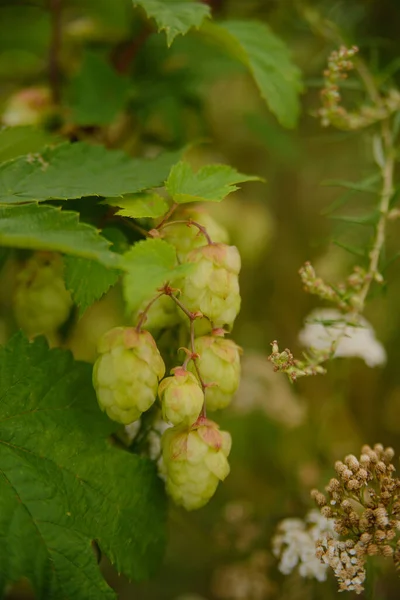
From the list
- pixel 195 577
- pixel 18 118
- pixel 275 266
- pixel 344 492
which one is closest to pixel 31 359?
pixel 344 492

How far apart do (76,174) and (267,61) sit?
16.6 inches

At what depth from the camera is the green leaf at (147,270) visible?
0.60 metres

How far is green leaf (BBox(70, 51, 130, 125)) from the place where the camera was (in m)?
1.13

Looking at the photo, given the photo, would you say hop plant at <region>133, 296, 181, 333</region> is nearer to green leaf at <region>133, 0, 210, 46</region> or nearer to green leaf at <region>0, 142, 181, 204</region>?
green leaf at <region>0, 142, 181, 204</region>

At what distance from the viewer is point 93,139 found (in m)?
1.24

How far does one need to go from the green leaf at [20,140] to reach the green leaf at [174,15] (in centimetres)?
26

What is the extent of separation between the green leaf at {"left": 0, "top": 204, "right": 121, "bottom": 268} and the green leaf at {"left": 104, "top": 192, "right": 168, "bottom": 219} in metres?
0.11

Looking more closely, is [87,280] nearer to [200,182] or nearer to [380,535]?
[200,182]

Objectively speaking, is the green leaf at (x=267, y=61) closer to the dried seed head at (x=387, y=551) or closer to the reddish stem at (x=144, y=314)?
the reddish stem at (x=144, y=314)

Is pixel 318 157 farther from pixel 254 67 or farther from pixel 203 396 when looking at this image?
pixel 203 396

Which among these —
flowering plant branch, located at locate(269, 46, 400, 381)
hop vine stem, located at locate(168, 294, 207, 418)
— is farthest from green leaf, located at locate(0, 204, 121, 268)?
flowering plant branch, located at locate(269, 46, 400, 381)

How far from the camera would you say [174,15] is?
87 cm

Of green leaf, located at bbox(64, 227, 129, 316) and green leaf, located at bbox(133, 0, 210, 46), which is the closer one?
green leaf, located at bbox(64, 227, 129, 316)

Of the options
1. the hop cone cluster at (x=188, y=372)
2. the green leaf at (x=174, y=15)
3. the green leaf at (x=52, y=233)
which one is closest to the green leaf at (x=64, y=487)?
the hop cone cluster at (x=188, y=372)
